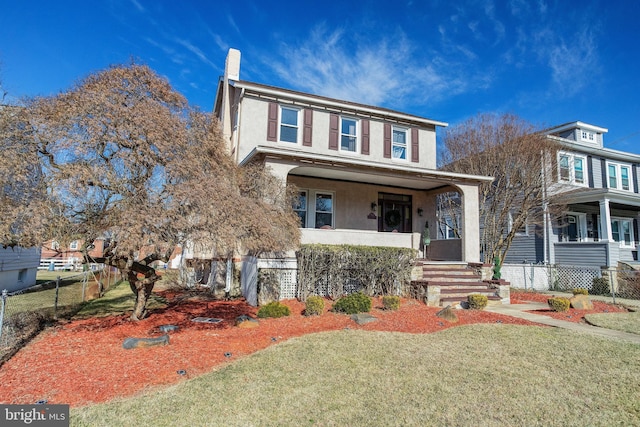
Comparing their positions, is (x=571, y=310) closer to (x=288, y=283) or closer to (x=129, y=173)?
(x=288, y=283)

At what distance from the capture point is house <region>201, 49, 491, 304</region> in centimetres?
1247

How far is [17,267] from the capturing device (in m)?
14.6

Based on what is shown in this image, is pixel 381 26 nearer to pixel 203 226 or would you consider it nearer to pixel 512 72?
pixel 512 72

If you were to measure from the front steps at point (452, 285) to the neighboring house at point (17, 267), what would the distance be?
46.6 ft

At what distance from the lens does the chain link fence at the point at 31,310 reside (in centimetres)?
625

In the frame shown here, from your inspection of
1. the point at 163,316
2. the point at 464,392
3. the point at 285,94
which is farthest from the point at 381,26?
the point at 464,392

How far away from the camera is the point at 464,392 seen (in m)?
4.38

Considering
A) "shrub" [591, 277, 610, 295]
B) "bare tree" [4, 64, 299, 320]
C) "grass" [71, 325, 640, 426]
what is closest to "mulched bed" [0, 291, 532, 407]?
"grass" [71, 325, 640, 426]

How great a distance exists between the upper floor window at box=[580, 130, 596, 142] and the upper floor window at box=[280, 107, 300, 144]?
1852 cm

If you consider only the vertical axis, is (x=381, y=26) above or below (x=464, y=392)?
above

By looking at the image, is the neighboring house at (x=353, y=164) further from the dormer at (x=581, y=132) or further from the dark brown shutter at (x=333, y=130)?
the dormer at (x=581, y=132)

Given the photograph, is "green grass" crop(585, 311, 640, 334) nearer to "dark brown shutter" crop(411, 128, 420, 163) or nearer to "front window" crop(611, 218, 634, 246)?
"dark brown shutter" crop(411, 128, 420, 163)

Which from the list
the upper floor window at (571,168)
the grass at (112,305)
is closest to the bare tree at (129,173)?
the grass at (112,305)

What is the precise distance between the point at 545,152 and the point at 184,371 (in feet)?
58.3
